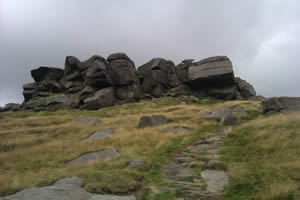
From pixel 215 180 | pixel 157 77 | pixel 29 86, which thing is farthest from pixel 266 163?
pixel 29 86

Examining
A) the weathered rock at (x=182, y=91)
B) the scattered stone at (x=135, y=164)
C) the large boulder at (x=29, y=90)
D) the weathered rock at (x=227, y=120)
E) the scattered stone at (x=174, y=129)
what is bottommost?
the scattered stone at (x=135, y=164)

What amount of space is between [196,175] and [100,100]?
1636 inches

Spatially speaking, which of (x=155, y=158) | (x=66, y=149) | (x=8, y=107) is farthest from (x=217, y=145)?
(x=8, y=107)

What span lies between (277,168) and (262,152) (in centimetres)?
247

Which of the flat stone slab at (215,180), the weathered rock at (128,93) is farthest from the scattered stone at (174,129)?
the weathered rock at (128,93)

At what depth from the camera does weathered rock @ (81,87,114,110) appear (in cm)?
4644

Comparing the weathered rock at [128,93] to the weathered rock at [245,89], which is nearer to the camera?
the weathered rock at [128,93]

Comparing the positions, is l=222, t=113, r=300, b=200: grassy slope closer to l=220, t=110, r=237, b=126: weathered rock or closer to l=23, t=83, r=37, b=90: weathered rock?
l=220, t=110, r=237, b=126: weathered rock

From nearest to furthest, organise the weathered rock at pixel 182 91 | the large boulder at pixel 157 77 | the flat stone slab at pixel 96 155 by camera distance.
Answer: the flat stone slab at pixel 96 155
the weathered rock at pixel 182 91
the large boulder at pixel 157 77

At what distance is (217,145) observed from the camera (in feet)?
40.3

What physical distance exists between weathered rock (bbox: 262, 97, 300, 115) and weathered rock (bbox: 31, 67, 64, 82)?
60.0m

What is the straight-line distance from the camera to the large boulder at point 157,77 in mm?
57250

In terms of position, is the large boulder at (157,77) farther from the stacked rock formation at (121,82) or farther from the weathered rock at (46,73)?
the weathered rock at (46,73)

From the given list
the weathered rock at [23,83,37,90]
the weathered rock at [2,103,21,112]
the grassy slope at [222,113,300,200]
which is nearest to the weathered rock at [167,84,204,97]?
the grassy slope at [222,113,300,200]
